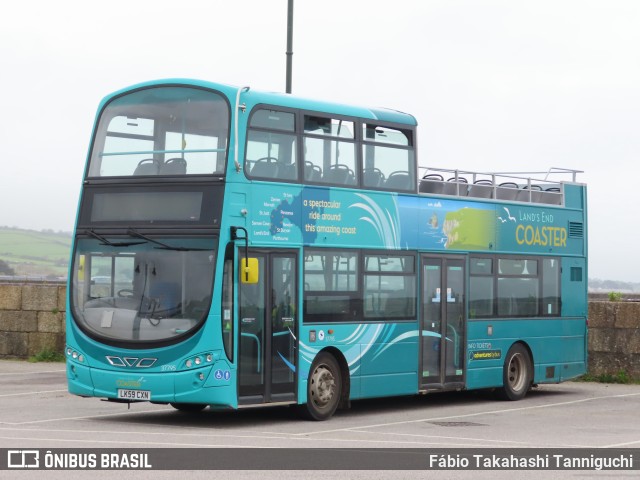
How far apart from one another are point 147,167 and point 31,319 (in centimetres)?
1324

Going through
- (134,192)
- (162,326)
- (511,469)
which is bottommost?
(511,469)

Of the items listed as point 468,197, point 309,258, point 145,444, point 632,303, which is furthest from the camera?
point 632,303

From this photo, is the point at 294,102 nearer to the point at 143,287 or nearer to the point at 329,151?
the point at 329,151

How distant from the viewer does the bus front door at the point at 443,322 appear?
20422 mm

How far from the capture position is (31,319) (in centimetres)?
2964

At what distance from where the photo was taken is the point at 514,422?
18.5 metres

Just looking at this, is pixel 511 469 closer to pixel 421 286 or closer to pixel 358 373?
pixel 358 373

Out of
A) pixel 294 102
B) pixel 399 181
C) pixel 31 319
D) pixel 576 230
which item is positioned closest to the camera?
pixel 294 102

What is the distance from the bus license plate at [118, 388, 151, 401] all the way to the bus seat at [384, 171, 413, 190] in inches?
196

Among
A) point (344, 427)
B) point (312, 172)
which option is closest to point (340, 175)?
point (312, 172)

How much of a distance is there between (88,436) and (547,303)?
10.6 metres

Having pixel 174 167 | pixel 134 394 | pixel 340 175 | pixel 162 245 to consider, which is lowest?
pixel 134 394

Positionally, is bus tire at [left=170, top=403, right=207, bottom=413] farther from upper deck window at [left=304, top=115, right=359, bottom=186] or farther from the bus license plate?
upper deck window at [left=304, top=115, right=359, bottom=186]

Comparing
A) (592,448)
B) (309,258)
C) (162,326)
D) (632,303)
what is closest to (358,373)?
(309,258)
